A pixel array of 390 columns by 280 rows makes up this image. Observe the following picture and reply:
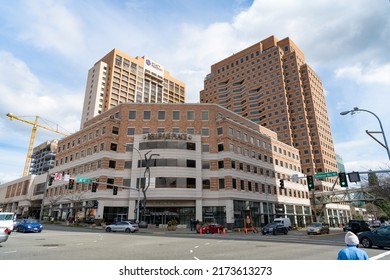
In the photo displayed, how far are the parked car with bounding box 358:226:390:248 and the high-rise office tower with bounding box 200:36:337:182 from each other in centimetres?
7451

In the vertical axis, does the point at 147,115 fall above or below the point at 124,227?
above

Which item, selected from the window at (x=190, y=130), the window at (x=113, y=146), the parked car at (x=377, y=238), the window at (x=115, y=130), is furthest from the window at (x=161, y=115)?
the parked car at (x=377, y=238)

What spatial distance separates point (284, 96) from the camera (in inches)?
3738

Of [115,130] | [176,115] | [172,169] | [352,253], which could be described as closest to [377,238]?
[352,253]

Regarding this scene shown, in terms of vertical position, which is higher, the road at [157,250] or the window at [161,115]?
the window at [161,115]

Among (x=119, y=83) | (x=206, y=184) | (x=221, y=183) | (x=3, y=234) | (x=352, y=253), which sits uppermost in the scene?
(x=119, y=83)

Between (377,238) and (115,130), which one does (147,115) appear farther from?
(377,238)

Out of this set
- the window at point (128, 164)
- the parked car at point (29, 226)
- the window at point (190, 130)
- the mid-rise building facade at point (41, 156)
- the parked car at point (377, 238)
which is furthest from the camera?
the mid-rise building facade at point (41, 156)

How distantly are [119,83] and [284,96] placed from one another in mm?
65229

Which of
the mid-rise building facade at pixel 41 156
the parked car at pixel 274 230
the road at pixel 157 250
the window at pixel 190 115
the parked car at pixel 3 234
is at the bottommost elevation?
the road at pixel 157 250

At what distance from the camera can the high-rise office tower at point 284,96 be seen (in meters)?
92.3

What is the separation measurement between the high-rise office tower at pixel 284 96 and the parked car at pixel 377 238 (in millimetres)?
74512

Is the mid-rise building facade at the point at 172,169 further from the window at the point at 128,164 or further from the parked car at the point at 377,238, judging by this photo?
the parked car at the point at 377,238
